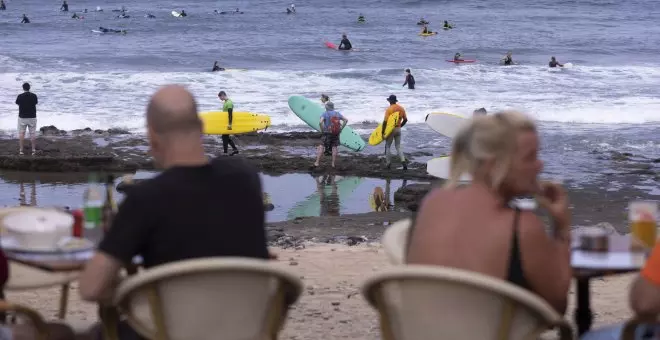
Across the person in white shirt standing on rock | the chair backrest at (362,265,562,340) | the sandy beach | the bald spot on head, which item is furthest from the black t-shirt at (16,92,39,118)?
the chair backrest at (362,265,562,340)

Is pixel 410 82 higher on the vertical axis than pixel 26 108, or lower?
higher

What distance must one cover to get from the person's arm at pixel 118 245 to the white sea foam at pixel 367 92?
18126mm

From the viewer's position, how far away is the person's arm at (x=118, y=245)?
2.88 metres

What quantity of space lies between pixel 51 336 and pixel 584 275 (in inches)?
70.9

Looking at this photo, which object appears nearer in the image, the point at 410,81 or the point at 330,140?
the point at 330,140

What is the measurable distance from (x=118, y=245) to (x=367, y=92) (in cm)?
2444

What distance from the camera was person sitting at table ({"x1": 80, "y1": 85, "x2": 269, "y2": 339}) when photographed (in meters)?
Result: 2.89

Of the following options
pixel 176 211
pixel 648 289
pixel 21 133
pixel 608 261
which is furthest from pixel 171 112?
pixel 21 133

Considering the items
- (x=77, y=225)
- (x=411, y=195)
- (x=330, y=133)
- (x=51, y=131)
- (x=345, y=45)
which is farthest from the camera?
Answer: (x=345, y=45)

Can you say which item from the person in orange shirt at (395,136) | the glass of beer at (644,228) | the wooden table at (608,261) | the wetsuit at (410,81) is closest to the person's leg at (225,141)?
the person in orange shirt at (395,136)

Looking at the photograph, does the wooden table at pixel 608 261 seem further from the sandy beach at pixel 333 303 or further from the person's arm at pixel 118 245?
the person's arm at pixel 118 245

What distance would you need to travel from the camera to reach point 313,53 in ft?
127

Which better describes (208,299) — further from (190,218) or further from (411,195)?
(411,195)

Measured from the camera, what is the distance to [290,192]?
45.7 feet
